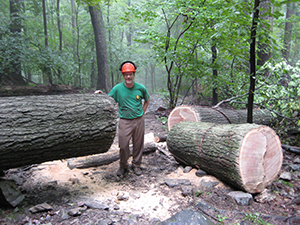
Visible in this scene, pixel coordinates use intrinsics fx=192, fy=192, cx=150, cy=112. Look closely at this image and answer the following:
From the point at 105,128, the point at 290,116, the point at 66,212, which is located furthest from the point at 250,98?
the point at 66,212

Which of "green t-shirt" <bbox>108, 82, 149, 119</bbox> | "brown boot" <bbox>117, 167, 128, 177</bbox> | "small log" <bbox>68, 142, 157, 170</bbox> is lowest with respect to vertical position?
"brown boot" <bbox>117, 167, 128, 177</bbox>

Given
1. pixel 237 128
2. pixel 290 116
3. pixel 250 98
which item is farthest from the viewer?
pixel 290 116

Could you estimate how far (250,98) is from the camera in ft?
12.8

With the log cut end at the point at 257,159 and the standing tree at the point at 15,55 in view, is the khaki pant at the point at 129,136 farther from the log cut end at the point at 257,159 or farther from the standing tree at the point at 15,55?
the standing tree at the point at 15,55

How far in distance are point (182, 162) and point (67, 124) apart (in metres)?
2.55

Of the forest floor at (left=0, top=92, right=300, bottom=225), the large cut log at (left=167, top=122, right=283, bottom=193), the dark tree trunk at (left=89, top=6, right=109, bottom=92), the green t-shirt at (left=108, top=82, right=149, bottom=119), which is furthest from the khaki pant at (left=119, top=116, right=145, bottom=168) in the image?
the dark tree trunk at (left=89, top=6, right=109, bottom=92)

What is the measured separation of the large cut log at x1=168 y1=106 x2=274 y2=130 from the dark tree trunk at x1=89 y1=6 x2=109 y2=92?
574 cm

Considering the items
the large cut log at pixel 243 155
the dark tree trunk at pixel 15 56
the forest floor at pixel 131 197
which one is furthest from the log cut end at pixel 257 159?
the dark tree trunk at pixel 15 56

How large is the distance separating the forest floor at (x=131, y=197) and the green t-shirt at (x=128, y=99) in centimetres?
126

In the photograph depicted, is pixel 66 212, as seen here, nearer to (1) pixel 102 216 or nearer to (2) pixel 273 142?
(1) pixel 102 216

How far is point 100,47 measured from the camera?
970 centimetres

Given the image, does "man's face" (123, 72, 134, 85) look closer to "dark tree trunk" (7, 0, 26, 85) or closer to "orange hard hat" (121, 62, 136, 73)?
"orange hard hat" (121, 62, 136, 73)

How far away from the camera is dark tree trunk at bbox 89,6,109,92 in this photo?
9.44 meters

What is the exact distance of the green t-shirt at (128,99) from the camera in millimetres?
3604
